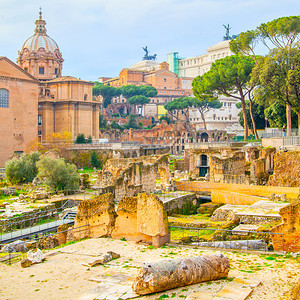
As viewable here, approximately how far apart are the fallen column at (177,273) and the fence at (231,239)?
9.62ft

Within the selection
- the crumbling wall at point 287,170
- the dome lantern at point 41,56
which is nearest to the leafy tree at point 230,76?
the crumbling wall at point 287,170

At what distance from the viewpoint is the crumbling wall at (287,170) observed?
2300cm

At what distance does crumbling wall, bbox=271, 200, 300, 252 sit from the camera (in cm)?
1146

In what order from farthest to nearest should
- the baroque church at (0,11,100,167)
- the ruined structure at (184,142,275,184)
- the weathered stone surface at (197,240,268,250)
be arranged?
1. the baroque church at (0,11,100,167)
2. the ruined structure at (184,142,275,184)
3. the weathered stone surface at (197,240,268,250)

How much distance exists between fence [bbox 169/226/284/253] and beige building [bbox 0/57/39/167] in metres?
33.3

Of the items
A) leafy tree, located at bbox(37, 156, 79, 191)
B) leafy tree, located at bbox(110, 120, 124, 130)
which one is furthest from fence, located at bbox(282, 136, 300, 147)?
leafy tree, located at bbox(110, 120, 124, 130)

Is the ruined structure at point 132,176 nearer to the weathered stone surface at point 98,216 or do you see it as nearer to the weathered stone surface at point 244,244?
the weathered stone surface at point 98,216

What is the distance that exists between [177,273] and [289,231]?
172 inches

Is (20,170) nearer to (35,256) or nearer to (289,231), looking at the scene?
(35,256)

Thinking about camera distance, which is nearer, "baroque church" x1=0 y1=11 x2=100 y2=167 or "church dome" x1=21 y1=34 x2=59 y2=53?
"baroque church" x1=0 y1=11 x2=100 y2=167

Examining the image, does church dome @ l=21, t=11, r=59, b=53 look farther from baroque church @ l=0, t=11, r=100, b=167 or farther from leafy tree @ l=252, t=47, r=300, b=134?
leafy tree @ l=252, t=47, r=300, b=134

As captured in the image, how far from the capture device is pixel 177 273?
343 inches

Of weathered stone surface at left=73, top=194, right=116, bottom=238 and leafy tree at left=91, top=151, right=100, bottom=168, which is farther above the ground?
leafy tree at left=91, top=151, right=100, bottom=168

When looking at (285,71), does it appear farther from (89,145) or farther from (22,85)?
(22,85)
